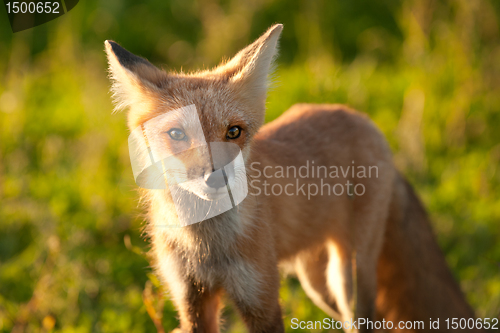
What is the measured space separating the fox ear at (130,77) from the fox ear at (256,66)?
1.58 feet


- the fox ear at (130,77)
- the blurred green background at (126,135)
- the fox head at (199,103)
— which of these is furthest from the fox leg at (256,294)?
the fox ear at (130,77)

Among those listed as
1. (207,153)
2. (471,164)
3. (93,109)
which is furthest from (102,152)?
(471,164)

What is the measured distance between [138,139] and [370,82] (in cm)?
570

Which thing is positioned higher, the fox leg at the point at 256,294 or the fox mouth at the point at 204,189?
the fox mouth at the point at 204,189

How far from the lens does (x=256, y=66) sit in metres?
2.74

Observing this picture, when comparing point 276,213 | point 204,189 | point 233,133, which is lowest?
point 276,213

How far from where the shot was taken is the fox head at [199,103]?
2.33 m

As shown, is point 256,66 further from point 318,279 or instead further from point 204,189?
point 318,279

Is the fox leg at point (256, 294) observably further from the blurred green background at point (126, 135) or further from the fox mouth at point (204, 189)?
the fox mouth at point (204, 189)

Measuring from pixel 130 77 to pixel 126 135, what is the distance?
425cm

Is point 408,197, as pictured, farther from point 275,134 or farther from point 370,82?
point 370,82

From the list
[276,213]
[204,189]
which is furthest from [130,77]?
[276,213]

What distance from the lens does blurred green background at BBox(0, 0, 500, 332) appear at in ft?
13.4

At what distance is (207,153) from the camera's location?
2.30m
